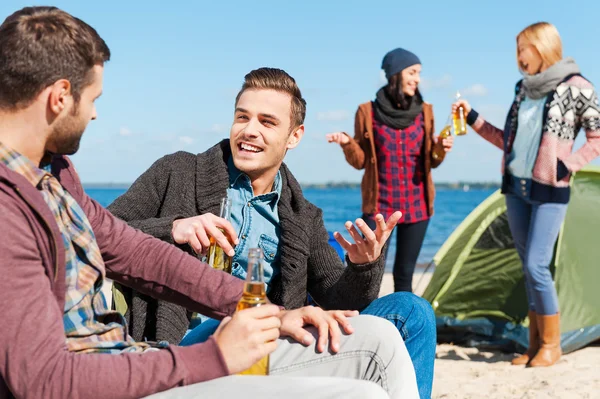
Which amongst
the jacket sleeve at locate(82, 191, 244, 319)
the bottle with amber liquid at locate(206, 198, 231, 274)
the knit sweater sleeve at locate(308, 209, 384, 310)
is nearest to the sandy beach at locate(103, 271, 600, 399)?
the knit sweater sleeve at locate(308, 209, 384, 310)

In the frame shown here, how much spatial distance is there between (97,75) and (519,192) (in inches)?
153

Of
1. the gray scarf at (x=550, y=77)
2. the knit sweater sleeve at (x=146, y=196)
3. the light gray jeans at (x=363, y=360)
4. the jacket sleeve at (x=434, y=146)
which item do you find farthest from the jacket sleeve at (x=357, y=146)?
the light gray jeans at (x=363, y=360)

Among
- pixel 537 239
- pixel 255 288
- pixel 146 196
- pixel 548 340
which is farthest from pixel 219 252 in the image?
pixel 548 340

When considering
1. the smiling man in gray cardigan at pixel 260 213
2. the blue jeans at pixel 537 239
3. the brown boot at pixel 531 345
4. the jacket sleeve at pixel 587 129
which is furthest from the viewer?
the brown boot at pixel 531 345

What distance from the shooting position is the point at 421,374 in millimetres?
2475

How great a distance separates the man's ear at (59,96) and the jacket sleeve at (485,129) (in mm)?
4300

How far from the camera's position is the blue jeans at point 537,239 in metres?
5.07

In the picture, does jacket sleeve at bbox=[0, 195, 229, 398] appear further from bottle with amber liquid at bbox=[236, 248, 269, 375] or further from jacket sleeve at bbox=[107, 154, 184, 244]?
jacket sleeve at bbox=[107, 154, 184, 244]

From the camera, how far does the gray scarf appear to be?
4.99m

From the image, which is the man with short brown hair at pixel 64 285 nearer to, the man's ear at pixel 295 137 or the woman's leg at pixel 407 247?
the man's ear at pixel 295 137

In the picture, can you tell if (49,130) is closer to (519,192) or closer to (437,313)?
(519,192)

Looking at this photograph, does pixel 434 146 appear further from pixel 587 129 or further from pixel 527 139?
pixel 587 129

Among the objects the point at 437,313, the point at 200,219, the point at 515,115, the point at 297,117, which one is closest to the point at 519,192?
the point at 515,115

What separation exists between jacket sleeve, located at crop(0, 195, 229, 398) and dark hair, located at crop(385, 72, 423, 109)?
437cm
